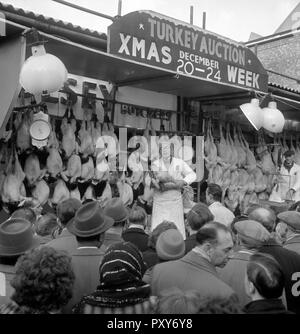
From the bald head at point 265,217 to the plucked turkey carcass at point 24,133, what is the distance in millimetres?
2838

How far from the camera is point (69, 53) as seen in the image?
5352 millimetres

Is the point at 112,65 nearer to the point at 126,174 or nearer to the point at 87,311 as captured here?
the point at 126,174

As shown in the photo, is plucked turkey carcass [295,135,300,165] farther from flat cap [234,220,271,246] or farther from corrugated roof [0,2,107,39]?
flat cap [234,220,271,246]

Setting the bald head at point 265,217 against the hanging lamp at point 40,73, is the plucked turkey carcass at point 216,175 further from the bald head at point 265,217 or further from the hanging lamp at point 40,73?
the hanging lamp at point 40,73

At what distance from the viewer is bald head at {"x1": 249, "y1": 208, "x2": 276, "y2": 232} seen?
4059mm

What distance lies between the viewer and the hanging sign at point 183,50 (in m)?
5.56

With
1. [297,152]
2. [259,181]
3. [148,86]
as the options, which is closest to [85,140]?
[148,86]

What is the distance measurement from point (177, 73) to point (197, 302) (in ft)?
14.1

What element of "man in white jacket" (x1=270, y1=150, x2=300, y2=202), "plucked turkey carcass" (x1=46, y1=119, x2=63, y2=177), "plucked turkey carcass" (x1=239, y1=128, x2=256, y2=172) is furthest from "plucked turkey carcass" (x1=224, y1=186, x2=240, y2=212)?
"plucked turkey carcass" (x1=46, y1=119, x2=63, y2=177)

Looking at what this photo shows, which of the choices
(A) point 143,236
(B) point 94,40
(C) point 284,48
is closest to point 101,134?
A: (B) point 94,40

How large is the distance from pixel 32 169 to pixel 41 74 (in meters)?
1.68

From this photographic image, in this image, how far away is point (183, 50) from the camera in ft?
20.4

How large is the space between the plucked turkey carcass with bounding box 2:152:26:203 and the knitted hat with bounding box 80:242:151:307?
3.22 m

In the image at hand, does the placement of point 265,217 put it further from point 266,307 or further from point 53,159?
point 53,159
